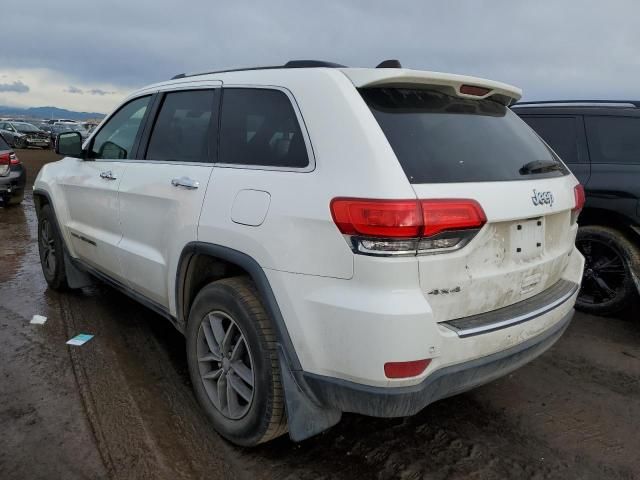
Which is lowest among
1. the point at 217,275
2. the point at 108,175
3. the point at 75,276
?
the point at 75,276

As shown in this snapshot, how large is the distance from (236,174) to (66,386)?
181 centimetres

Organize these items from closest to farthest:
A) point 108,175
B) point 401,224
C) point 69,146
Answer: point 401,224
point 108,175
point 69,146

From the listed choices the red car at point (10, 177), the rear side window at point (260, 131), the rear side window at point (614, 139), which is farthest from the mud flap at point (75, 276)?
the red car at point (10, 177)

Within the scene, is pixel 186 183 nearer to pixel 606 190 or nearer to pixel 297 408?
pixel 297 408

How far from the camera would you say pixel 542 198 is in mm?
2404

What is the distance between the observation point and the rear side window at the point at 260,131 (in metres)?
2.34

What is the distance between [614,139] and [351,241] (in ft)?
12.0

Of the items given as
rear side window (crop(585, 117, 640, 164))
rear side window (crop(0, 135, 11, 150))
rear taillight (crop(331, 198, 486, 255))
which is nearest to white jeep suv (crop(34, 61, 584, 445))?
rear taillight (crop(331, 198, 486, 255))

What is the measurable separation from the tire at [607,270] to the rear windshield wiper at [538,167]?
196 centimetres

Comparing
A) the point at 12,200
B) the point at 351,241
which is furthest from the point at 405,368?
the point at 12,200

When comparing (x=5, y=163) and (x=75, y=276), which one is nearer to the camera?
(x=75, y=276)

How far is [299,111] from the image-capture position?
91.6 inches

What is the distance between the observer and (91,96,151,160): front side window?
360cm

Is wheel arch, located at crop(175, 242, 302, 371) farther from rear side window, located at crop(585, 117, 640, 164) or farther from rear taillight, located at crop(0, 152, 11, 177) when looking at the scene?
rear taillight, located at crop(0, 152, 11, 177)
